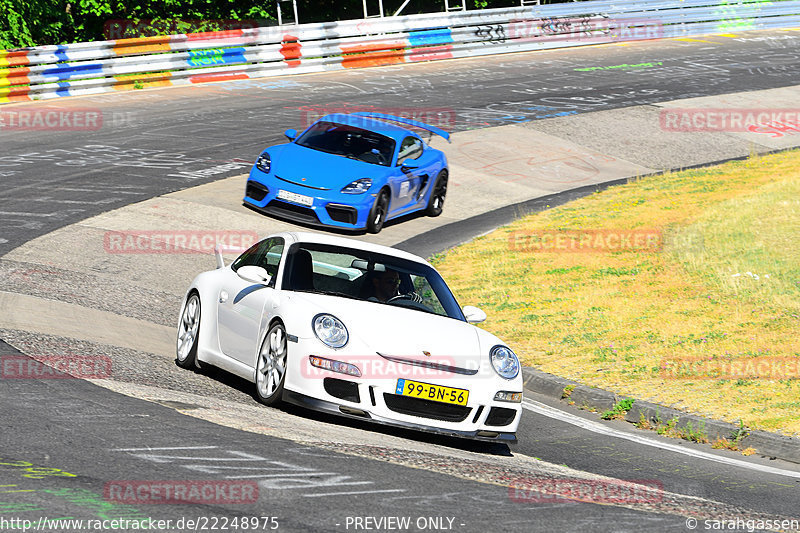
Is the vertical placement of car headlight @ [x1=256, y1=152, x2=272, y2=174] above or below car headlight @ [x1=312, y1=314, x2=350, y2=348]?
above

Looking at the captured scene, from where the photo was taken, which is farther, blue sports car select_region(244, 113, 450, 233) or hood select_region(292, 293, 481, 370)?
blue sports car select_region(244, 113, 450, 233)

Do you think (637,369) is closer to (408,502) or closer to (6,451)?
(408,502)

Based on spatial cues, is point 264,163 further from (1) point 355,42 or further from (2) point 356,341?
(1) point 355,42

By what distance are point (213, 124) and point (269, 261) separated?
15364 mm

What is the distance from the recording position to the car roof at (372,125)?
1823cm

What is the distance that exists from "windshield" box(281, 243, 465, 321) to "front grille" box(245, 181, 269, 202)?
790 centimetres

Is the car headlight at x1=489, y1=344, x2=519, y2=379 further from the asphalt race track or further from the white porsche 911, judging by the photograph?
the asphalt race track

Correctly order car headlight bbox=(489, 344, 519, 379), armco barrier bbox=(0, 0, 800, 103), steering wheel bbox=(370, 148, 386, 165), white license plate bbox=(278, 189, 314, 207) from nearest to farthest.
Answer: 1. car headlight bbox=(489, 344, 519, 379)
2. white license plate bbox=(278, 189, 314, 207)
3. steering wheel bbox=(370, 148, 386, 165)
4. armco barrier bbox=(0, 0, 800, 103)

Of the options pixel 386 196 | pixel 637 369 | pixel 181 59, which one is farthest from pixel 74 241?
pixel 181 59

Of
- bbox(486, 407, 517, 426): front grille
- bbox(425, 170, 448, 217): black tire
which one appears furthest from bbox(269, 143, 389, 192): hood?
bbox(486, 407, 517, 426): front grille

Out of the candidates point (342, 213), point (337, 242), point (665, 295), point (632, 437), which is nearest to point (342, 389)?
point (337, 242)

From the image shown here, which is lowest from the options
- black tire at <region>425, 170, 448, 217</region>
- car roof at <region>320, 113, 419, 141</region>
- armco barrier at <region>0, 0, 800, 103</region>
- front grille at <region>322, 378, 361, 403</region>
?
black tire at <region>425, 170, 448, 217</region>

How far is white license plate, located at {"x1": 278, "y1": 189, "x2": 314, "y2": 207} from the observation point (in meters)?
16.5

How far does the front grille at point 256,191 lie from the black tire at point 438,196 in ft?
11.4
